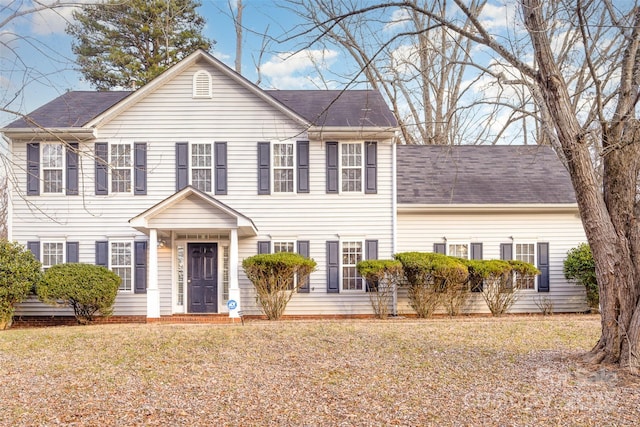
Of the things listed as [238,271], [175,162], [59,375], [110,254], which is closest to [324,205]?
[238,271]

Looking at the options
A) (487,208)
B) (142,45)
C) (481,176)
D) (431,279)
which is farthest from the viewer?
(142,45)

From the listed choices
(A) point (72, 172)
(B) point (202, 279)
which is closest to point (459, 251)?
(B) point (202, 279)

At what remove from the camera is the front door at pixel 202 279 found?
14883 millimetres

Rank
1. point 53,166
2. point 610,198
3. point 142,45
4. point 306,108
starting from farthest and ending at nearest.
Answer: point 142,45 → point 306,108 → point 53,166 → point 610,198

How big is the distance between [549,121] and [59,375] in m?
8.09

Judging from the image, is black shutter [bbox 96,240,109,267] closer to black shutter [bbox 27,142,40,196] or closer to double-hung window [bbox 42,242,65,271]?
double-hung window [bbox 42,242,65,271]

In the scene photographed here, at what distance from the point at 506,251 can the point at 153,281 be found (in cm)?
926

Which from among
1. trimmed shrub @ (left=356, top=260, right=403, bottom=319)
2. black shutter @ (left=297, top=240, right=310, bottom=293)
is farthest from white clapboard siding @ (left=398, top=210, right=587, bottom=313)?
black shutter @ (left=297, top=240, right=310, bottom=293)

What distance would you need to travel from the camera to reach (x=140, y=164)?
14.8 meters

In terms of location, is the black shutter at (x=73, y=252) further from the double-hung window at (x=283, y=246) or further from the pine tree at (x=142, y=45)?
the pine tree at (x=142, y=45)

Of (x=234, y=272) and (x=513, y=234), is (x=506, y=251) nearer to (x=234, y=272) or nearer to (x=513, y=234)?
(x=513, y=234)

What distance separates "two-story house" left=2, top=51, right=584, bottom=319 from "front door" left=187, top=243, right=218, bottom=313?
26mm

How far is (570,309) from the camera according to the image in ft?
51.2

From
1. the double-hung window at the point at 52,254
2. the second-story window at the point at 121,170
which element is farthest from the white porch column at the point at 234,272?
the double-hung window at the point at 52,254
